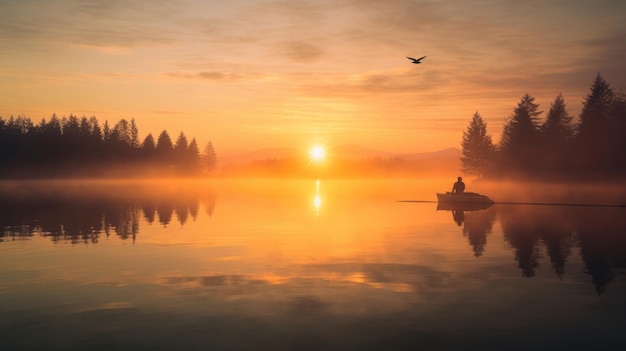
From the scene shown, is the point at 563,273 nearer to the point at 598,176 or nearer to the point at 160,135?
the point at 598,176

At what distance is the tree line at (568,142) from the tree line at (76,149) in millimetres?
115382

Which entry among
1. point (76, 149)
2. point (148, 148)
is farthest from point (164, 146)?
point (76, 149)

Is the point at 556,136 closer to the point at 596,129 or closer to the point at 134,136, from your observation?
the point at 596,129

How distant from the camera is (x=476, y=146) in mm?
137375

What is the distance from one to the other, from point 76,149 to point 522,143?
12613 centimetres

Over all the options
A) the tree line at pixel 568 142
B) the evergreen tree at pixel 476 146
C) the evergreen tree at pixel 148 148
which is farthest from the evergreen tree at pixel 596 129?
the evergreen tree at pixel 148 148

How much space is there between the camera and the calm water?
471 inches

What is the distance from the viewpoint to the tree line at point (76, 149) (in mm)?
146750

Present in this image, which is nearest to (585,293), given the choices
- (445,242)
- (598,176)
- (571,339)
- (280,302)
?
(571,339)

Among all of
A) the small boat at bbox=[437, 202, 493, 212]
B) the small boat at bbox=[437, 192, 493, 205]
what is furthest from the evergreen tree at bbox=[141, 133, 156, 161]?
the small boat at bbox=[437, 202, 493, 212]

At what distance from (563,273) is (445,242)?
9.21 m

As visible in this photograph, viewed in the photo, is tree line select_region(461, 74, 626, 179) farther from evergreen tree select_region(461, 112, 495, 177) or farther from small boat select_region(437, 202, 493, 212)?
small boat select_region(437, 202, 493, 212)

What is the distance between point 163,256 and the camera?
23.3 meters

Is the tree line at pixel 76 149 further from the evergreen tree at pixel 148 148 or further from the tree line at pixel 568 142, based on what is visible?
the tree line at pixel 568 142
